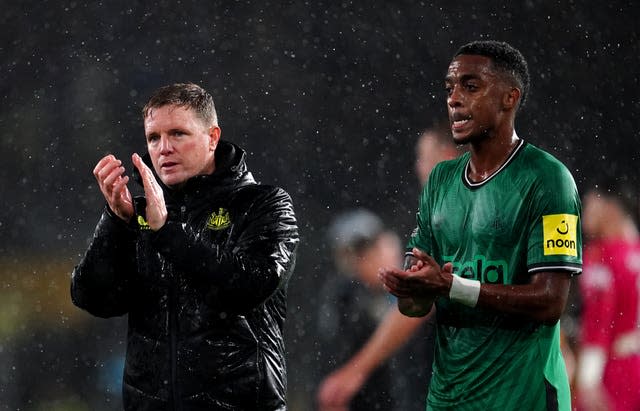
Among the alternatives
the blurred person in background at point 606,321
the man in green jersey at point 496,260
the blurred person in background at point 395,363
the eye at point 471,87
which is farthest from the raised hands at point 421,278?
the blurred person in background at point 606,321

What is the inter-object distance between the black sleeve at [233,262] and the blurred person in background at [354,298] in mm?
2030

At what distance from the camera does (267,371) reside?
203 centimetres

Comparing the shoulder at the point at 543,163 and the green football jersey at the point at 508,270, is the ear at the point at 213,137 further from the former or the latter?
the shoulder at the point at 543,163

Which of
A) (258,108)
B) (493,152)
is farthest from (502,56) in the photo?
(258,108)

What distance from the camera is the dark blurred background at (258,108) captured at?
13.7 feet

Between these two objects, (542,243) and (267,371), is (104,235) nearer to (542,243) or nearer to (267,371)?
(267,371)

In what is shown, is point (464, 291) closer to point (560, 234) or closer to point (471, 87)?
point (560, 234)

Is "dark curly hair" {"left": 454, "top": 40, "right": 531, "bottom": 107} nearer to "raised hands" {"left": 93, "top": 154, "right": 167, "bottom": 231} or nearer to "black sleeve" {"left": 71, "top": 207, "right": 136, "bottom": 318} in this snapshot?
"raised hands" {"left": 93, "top": 154, "right": 167, "bottom": 231}

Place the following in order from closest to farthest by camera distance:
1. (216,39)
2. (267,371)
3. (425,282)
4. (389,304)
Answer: (425,282)
(267,371)
(389,304)
(216,39)

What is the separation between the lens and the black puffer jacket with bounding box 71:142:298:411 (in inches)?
77.2

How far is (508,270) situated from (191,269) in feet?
2.26

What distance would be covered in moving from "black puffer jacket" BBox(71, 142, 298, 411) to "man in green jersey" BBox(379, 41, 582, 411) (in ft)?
1.01

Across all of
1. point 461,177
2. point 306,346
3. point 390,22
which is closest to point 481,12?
point 390,22

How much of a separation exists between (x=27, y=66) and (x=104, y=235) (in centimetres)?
252
